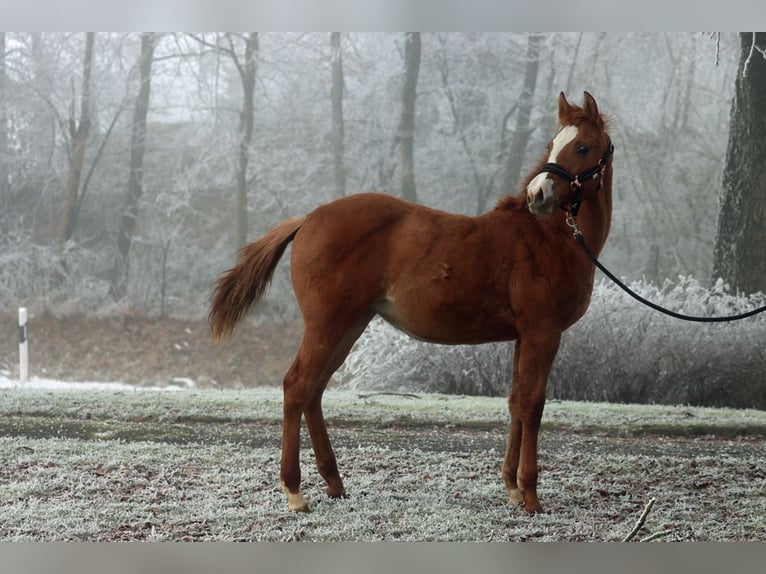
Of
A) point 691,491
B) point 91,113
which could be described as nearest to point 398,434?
point 691,491

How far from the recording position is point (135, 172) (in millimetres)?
6906

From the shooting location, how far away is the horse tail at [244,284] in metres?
3.84

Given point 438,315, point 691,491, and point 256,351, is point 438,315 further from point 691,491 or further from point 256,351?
point 256,351

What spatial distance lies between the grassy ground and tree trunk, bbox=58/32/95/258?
4.43 ft

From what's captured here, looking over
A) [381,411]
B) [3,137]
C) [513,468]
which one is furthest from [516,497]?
[3,137]

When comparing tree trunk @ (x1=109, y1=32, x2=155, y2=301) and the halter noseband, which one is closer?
the halter noseband

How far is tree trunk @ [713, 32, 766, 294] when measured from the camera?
632 cm

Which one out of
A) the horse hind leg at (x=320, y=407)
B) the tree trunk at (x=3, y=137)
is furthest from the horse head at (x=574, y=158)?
the tree trunk at (x=3, y=137)

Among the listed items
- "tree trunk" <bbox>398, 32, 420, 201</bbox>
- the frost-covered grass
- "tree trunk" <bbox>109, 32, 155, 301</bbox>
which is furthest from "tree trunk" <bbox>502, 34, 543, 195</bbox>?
"tree trunk" <bbox>109, 32, 155, 301</bbox>

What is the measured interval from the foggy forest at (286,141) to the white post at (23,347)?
0.56 ft

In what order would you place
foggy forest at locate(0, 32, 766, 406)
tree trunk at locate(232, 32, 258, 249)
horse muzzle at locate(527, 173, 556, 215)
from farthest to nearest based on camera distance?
tree trunk at locate(232, 32, 258, 249)
foggy forest at locate(0, 32, 766, 406)
horse muzzle at locate(527, 173, 556, 215)

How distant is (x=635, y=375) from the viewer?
6.37m

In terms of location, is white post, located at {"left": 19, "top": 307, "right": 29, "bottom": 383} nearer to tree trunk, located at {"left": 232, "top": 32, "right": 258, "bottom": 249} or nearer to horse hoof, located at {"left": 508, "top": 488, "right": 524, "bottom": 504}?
A: tree trunk, located at {"left": 232, "top": 32, "right": 258, "bottom": 249}

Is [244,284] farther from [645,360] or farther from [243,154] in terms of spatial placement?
[645,360]
